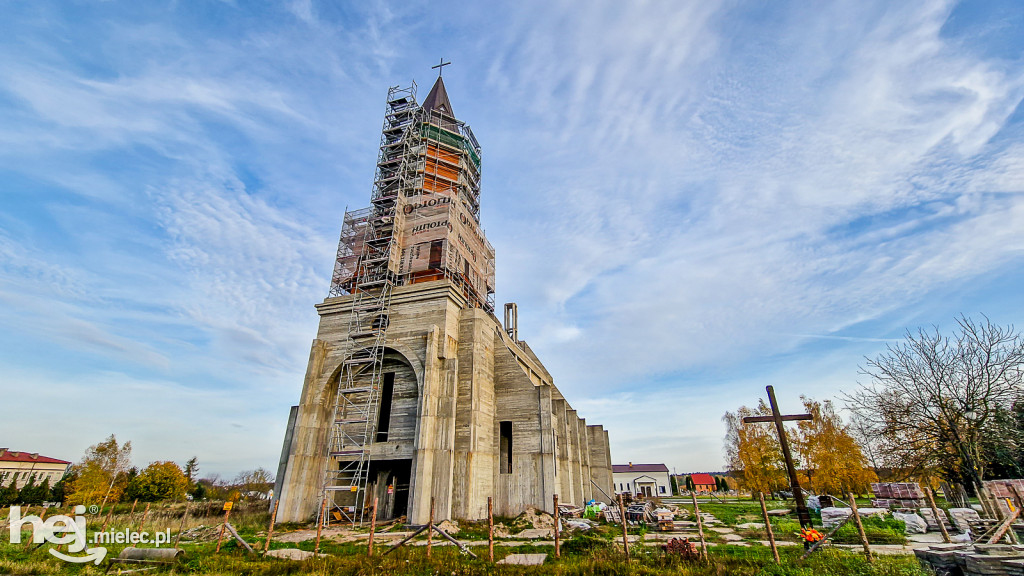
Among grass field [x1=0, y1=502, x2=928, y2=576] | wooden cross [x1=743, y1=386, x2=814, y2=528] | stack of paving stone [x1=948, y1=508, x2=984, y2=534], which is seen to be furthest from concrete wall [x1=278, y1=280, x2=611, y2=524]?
stack of paving stone [x1=948, y1=508, x2=984, y2=534]

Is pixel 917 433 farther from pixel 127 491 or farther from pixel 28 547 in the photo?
pixel 127 491

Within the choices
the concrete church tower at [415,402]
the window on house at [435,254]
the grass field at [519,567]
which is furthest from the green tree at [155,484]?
the window on house at [435,254]

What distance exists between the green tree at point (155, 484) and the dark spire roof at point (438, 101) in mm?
37652

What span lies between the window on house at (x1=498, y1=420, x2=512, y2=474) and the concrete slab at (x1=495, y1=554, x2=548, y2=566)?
39.2 feet

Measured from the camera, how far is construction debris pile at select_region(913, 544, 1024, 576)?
20.5ft

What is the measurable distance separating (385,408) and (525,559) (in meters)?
14.8

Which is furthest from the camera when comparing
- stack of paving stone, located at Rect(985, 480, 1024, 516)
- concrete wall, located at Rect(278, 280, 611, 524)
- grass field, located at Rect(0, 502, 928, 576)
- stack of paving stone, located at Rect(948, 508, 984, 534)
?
concrete wall, located at Rect(278, 280, 611, 524)

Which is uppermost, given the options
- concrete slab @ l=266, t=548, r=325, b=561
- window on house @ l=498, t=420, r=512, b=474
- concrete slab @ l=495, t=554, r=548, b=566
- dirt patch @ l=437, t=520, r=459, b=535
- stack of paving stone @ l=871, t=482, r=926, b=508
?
window on house @ l=498, t=420, r=512, b=474

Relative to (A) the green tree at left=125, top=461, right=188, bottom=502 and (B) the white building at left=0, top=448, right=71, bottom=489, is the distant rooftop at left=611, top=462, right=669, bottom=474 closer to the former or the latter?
(A) the green tree at left=125, top=461, right=188, bottom=502

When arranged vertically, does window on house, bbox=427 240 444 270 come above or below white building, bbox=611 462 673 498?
above

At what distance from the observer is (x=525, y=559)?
1070 cm

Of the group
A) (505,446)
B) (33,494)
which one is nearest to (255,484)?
(33,494)

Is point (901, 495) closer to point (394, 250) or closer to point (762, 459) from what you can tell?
point (762, 459)

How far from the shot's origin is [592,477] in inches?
1357
